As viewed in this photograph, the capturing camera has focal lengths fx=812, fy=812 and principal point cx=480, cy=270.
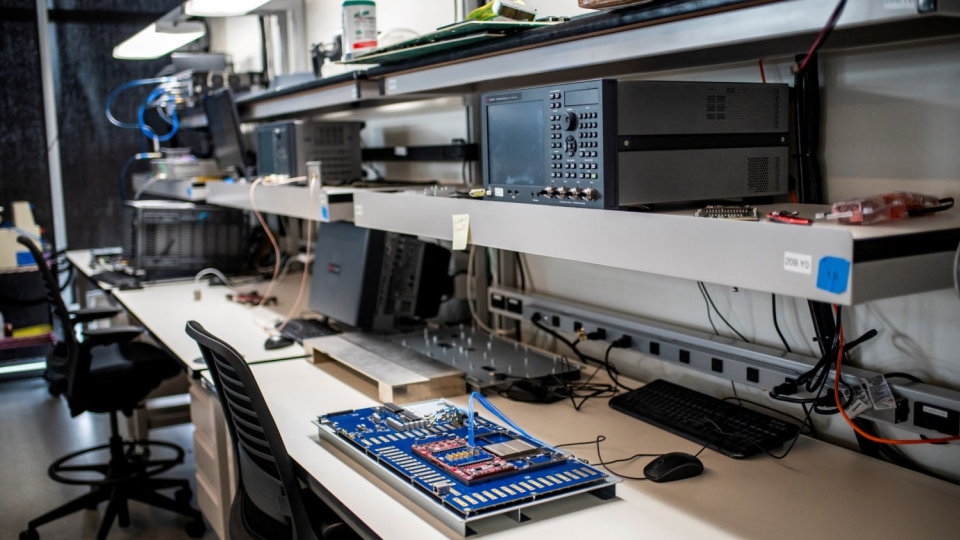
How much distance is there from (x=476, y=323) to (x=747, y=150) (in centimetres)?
135

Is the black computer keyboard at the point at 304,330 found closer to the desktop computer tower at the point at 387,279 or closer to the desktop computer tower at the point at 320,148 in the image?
the desktop computer tower at the point at 387,279

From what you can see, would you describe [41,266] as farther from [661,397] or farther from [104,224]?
[104,224]

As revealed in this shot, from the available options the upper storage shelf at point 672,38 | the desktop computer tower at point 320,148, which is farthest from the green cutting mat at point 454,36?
the desktop computer tower at point 320,148

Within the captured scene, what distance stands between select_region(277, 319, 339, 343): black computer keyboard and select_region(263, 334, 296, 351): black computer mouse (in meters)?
0.02

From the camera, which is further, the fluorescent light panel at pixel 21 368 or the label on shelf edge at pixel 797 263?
the fluorescent light panel at pixel 21 368

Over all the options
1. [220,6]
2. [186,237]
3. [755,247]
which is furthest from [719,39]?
[186,237]

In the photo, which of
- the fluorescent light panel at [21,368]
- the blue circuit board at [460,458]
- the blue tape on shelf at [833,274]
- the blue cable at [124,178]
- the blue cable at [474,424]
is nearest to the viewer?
the blue tape on shelf at [833,274]

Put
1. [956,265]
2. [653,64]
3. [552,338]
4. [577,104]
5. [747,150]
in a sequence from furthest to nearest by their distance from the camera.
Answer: [552,338] → [653,64] → [747,150] → [577,104] → [956,265]

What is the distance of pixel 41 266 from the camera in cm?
292

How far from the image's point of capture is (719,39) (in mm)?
1179

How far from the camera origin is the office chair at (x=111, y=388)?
287 cm

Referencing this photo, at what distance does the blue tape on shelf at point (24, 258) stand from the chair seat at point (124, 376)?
2003 millimetres

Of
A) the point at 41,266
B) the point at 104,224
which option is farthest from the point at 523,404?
the point at 104,224

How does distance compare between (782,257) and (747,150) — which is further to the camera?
(747,150)
